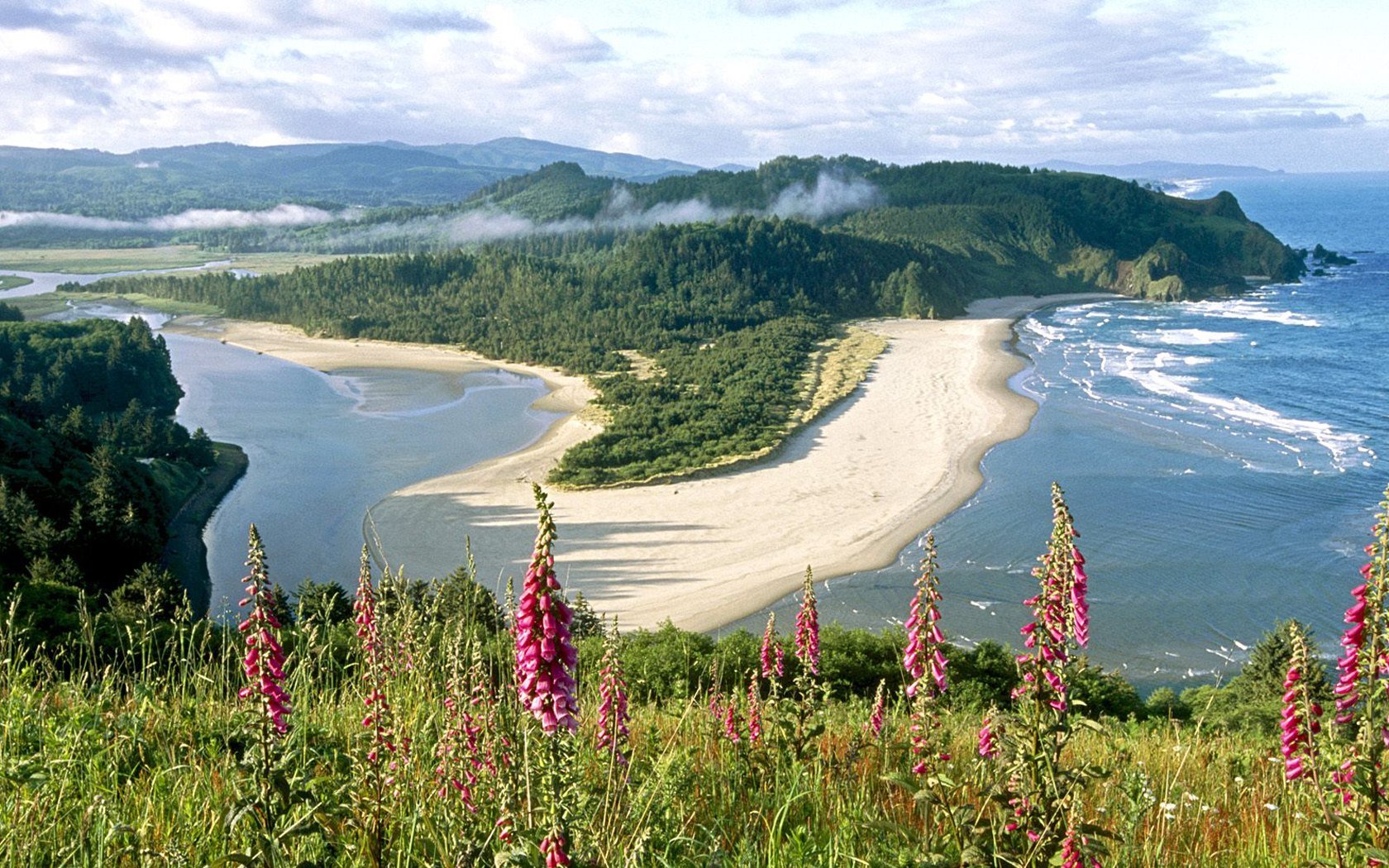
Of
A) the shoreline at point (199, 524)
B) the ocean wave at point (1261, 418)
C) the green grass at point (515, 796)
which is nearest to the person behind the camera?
the green grass at point (515, 796)

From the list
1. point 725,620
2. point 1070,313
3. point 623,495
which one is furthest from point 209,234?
point 725,620

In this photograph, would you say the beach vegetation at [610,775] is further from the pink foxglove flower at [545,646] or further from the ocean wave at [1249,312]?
the ocean wave at [1249,312]

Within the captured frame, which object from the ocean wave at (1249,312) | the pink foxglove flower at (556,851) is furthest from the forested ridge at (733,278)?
the pink foxglove flower at (556,851)

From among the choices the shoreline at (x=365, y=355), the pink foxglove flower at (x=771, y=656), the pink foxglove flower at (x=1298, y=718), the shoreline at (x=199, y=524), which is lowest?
the shoreline at (x=199, y=524)

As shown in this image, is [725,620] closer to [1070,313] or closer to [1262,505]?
[1262,505]

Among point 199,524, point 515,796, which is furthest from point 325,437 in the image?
point 515,796

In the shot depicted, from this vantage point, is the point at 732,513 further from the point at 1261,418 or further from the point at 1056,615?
the point at 1056,615

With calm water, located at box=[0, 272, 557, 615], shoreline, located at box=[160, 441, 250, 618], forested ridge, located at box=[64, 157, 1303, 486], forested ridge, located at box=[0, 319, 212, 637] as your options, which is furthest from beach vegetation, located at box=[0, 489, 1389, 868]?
forested ridge, located at box=[64, 157, 1303, 486]
